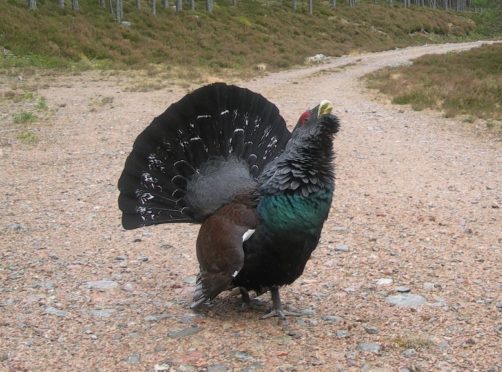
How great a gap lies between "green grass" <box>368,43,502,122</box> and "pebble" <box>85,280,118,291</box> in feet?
42.3

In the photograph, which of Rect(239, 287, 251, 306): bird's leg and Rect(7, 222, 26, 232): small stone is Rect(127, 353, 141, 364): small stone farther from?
Rect(7, 222, 26, 232): small stone

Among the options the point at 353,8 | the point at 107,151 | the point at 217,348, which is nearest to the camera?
the point at 217,348

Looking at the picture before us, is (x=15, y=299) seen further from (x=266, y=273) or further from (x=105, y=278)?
(x=266, y=273)

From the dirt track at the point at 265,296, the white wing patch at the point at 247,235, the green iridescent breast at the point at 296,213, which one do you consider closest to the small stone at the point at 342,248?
the dirt track at the point at 265,296

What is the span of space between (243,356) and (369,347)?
92cm

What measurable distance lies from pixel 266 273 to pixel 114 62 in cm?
2701

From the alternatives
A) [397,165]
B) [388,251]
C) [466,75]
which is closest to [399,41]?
[466,75]

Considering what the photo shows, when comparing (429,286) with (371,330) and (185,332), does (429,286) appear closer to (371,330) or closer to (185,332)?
(371,330)

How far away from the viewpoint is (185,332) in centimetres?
450

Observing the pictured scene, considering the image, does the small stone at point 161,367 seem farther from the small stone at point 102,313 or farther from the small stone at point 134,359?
the small stone at point 102,313

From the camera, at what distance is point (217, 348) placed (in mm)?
4238

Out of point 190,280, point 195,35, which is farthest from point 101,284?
point 195,35

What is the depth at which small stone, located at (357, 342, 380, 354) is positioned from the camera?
424cm

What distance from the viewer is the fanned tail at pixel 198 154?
→ 16.0 feet
